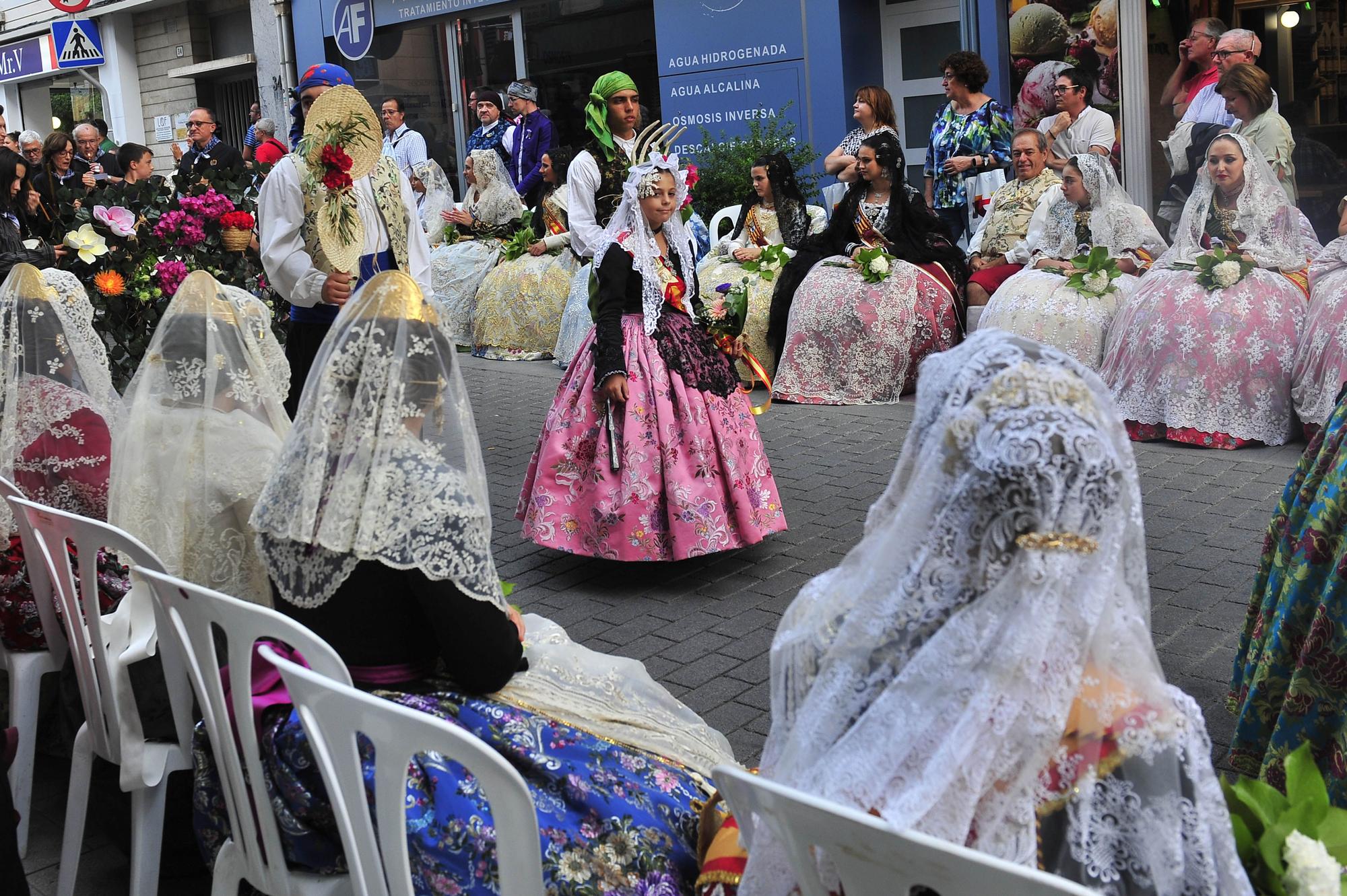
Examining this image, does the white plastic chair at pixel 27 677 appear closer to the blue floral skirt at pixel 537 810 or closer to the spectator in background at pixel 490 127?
the blue floral skirt at pixel 537 810

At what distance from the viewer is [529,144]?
1091cm

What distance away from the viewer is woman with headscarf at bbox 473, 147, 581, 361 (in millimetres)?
9383

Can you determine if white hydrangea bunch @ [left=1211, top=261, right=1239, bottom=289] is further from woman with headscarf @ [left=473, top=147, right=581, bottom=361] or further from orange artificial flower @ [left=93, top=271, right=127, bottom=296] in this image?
orange artificial flower @ [left=93, top=271, right=127, bottom=296]

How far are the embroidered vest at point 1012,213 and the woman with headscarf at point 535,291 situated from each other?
2.91m

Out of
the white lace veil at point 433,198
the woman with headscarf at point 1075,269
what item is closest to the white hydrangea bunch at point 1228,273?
the woman with headscarf at point 1075,269

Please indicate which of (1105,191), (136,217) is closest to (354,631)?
(136,217)

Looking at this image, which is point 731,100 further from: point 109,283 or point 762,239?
point 109,283

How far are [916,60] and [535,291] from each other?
3.79m

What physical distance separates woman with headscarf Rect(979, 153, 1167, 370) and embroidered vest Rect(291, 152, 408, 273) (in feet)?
10.3

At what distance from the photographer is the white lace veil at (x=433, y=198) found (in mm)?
11352

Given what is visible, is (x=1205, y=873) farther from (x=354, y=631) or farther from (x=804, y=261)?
(x=804, y=261)

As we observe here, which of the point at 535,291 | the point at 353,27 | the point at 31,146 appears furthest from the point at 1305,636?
the point at 353,27

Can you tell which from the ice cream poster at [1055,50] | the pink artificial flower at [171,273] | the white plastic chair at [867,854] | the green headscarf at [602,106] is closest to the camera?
the white plastic chair at [867,854]

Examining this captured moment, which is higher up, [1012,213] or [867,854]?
[1012,213]
